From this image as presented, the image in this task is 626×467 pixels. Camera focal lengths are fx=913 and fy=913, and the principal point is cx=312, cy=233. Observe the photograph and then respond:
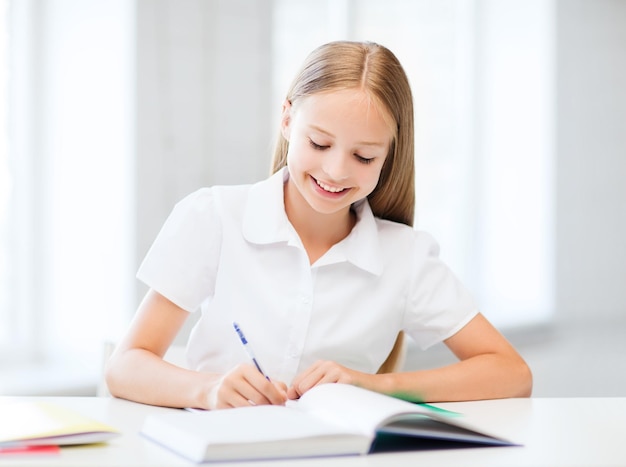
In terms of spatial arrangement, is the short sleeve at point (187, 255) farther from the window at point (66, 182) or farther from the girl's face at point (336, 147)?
the window at point (66, 182)

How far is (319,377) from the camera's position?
1.34m

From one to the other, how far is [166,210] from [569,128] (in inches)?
102

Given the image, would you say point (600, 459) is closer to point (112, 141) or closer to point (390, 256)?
point (390, 256)

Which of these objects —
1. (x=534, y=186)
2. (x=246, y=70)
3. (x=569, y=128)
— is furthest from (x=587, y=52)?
(x=246, y=70)

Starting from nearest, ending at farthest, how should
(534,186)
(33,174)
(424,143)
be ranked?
(33,174) → (424,143) → (534,186)

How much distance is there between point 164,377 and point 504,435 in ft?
1.72

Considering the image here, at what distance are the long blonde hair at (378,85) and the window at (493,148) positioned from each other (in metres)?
2.51

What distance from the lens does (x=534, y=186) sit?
4.60 meters

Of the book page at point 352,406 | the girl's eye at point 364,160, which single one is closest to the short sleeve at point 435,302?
the girl's eye at point 364,160

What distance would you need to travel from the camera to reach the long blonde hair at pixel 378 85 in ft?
5.20

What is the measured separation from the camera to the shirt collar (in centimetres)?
167

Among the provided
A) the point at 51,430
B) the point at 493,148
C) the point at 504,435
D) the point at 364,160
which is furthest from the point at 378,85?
the point at 493,148

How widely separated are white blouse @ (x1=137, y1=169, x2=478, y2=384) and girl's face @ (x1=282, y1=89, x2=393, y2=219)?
0.13 metres

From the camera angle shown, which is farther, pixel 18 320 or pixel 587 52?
pixel 587 52
